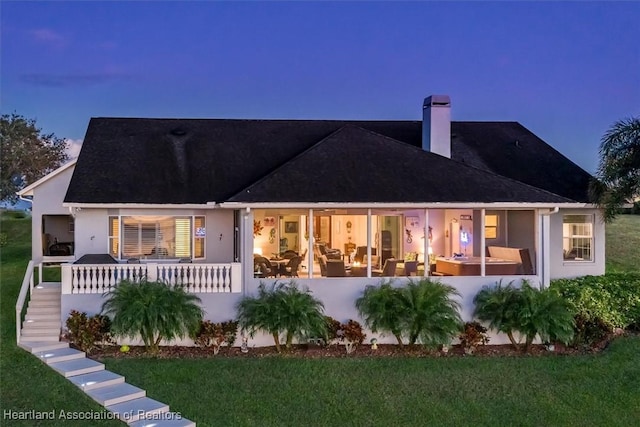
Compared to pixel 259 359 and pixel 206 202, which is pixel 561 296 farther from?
pixel 206 202

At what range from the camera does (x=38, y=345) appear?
543 inches

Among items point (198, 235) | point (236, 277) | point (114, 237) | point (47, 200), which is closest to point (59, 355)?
point (236, 277)

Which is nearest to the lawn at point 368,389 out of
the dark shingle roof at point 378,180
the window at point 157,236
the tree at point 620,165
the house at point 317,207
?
the house at point 317,207

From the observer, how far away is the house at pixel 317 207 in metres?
14.8

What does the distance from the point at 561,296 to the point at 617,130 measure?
5694mm

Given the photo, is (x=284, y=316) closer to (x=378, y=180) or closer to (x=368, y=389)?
(x=368, y=389)

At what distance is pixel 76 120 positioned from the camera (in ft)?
110

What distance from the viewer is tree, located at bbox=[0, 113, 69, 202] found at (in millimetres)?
41688

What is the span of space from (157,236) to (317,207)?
6175mm

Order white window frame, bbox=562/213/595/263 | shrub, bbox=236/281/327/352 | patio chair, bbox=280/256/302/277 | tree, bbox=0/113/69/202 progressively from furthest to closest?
1. tree, bbox=0/113/69/202
2. white window frame, bbox=562/213/595/263
3. patio chair, bbox=280/256/302/277
4. shrub, bbox=236/281/327/352

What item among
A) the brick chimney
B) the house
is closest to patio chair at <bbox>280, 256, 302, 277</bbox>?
the house

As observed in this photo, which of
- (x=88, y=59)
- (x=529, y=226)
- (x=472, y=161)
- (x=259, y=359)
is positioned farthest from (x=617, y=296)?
(x=88, y=59)

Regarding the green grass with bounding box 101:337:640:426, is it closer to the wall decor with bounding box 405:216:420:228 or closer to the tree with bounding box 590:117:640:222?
the tree with bounding box 590:117:640:222

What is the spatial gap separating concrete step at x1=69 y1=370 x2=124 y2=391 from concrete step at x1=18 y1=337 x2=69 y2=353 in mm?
2137
